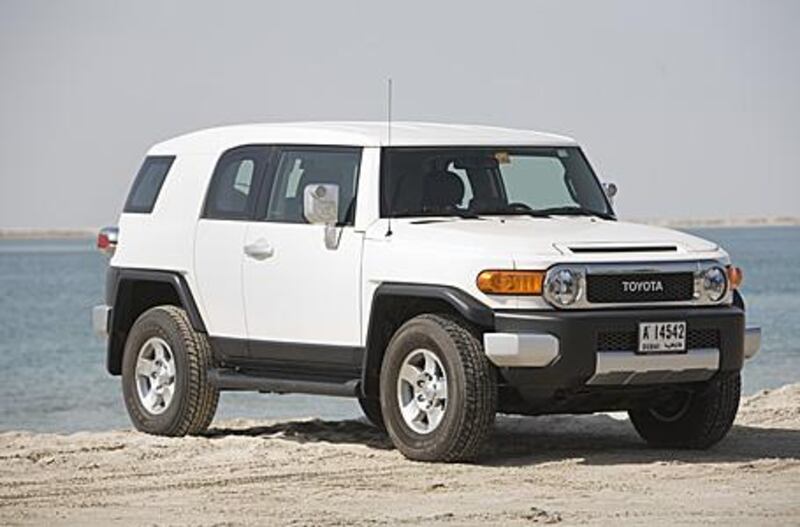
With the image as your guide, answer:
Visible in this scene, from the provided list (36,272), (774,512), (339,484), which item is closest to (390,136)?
(339,484)

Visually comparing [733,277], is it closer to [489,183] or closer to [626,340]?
[626,340]

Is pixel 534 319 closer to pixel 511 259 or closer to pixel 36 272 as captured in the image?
pixel 511 259

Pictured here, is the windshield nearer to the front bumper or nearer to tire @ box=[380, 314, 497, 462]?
tire @ box=[380, 314, 497, 462]

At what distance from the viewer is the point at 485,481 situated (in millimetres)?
13430

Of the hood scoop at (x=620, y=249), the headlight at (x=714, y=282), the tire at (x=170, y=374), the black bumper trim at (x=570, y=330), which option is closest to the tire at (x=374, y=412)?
the tire at (x=170, y=374)

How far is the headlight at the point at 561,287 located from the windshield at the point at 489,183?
126 cm

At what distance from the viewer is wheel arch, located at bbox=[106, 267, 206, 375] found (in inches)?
635

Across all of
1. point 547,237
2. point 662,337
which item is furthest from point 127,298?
point 662,337

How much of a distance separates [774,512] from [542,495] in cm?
126

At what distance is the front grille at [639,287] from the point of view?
1388cm

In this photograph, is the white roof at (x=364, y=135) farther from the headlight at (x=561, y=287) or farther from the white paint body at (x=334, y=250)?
the headlight at (x=561, y=287)

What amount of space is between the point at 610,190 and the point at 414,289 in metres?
2.00

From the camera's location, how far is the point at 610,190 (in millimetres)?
15680

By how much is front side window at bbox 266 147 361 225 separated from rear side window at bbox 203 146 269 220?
17 cm
